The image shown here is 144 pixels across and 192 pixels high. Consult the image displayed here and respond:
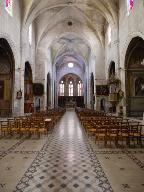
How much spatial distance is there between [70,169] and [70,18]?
28.4m

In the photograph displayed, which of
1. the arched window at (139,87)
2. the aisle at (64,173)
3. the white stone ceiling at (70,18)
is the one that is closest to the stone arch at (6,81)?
the white stone ceiling at (70,18)

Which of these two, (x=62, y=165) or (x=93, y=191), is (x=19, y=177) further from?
(x=93, y=191)

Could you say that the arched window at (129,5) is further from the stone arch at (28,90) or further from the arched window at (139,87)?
the stone arch at (28,90)

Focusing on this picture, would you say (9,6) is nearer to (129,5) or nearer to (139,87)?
(129,5)

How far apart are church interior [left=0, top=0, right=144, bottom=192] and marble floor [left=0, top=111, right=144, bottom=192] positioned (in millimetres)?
20

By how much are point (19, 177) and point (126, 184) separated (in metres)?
2.34

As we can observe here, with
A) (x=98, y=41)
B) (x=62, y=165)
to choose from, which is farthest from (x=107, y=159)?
(x=98, y=41)

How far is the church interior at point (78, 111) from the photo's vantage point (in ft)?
16.8

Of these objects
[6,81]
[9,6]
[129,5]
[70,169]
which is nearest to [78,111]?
[6,81]

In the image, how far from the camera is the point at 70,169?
17.9 feet

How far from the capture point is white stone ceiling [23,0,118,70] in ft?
75.8

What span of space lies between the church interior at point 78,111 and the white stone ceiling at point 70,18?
0.32 ft

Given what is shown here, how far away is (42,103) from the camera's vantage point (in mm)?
32688

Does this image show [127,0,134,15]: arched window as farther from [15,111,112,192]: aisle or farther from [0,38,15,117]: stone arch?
[15,111,112,192]: aisle
